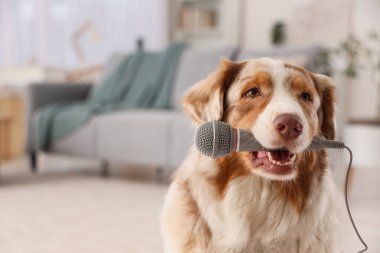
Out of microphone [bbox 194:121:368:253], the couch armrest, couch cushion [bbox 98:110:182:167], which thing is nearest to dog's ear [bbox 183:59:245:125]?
microphone [bbox 194:121:368:253]

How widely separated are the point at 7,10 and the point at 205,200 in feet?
17.7

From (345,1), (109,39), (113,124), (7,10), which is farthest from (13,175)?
(345,1)

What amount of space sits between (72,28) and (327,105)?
184 inches

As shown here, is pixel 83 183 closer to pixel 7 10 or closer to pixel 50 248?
pixel 50 248

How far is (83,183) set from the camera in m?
3.18

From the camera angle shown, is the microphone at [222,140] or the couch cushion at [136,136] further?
the couch cushion at [136,136]

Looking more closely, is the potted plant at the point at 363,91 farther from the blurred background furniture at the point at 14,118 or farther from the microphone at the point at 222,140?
the blurred background furniture at the point at 14,118

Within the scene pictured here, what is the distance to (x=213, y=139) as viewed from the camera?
3.31 feet

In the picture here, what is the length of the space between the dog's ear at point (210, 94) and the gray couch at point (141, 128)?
142cm

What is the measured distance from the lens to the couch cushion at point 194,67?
3.52m

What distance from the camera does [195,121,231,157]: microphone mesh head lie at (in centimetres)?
101

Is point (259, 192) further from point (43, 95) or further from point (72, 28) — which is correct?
point (72, 28)

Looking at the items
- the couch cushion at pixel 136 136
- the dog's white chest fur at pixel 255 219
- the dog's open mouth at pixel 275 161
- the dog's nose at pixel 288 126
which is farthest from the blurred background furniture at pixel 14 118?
the dog's nose at pixel 288 126

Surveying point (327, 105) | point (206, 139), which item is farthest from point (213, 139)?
point (327, 105)
